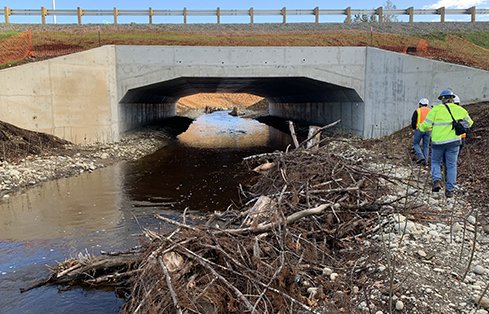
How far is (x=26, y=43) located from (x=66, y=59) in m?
4.13

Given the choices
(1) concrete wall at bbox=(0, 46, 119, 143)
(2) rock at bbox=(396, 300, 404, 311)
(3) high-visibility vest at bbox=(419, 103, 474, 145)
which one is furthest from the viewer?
(1) concrete wall at bbox=(0, 46, 119, 143)

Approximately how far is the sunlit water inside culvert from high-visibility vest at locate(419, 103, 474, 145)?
4549 mm

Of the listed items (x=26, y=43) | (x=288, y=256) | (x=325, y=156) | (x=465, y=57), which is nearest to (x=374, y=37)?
(x=465, y=57)

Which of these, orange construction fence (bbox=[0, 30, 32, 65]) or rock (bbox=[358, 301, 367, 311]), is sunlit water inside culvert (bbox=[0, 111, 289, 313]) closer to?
rock (bbox=[358, 301, 367, 311])

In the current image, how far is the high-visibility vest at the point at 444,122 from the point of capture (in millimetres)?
6882

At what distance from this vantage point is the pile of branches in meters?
3.79

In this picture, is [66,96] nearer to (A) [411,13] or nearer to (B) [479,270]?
(B) [479,270]

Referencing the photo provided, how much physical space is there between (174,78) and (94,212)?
28.8ft

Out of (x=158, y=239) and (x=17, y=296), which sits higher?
(x=158, y=239)

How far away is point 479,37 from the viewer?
20.8 meters

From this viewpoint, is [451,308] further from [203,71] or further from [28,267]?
[203,71]

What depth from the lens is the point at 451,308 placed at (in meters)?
3.54

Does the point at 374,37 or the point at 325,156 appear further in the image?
the point at 374,37

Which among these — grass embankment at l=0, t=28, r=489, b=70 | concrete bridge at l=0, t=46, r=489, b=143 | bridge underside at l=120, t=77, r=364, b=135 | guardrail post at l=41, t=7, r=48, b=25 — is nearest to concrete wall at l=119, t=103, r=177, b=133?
bridge underside at l=120, t=77, r=364, b=135
